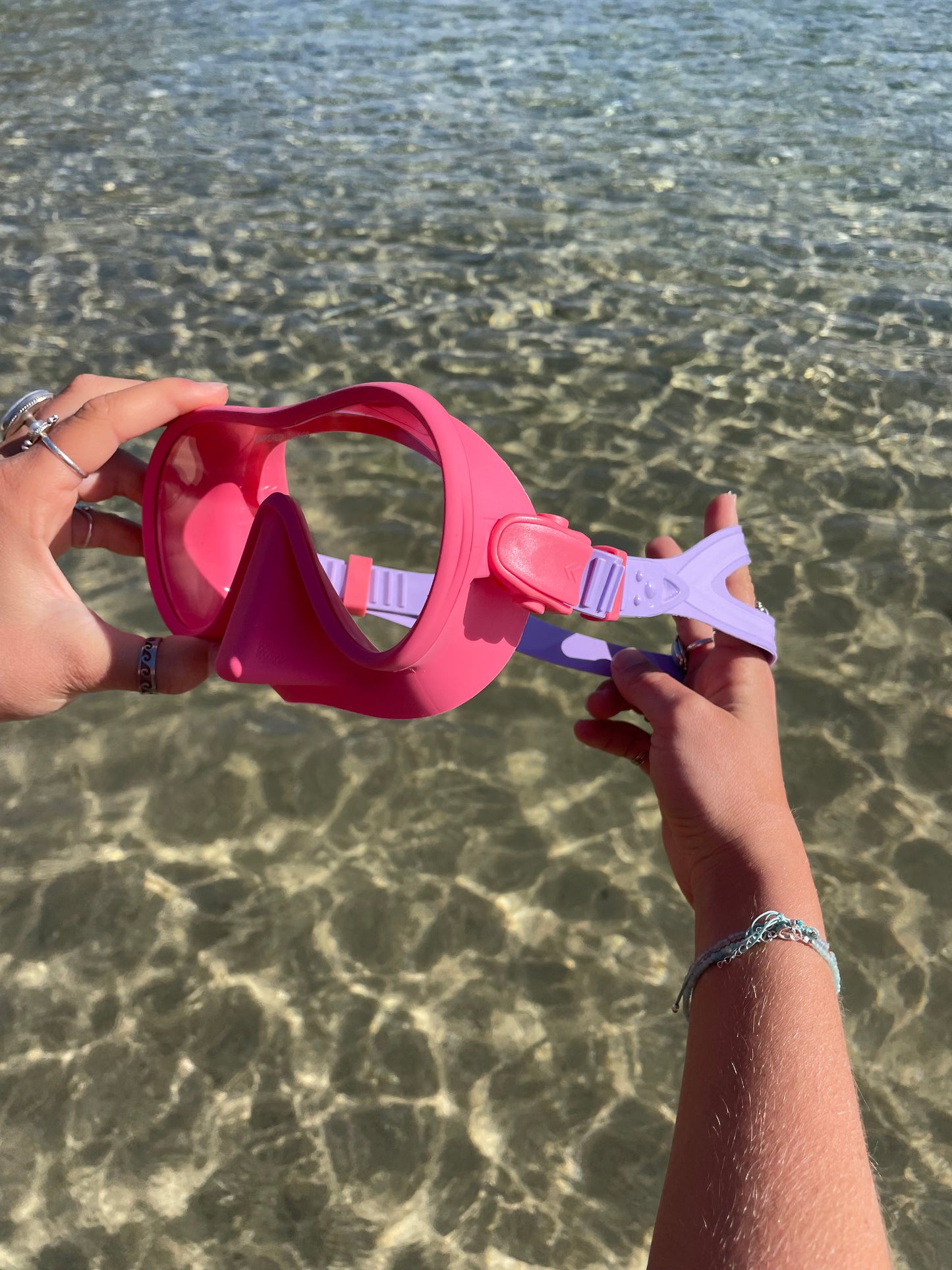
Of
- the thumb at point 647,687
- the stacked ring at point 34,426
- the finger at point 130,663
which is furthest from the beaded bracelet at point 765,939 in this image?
the stacked ring at point 34,426

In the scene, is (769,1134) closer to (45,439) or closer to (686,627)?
(686,627)

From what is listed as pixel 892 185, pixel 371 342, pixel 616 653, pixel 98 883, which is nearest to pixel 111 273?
pixel 371 342

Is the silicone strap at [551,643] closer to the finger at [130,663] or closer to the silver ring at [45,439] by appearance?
the finger at [130,663]

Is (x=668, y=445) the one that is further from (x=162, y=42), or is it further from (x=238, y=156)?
(x=162, y=42)

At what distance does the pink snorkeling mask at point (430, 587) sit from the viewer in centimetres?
215

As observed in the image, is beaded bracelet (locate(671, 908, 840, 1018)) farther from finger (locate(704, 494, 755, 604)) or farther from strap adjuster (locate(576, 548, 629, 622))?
finger (locate(704, 494, 755, 604))

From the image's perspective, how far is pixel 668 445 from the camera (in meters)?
5.33

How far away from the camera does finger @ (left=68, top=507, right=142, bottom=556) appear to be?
2.54 m

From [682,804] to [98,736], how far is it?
106 inches

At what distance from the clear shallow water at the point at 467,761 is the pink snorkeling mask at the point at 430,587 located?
1178 mm

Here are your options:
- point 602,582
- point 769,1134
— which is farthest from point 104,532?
point 769,1134

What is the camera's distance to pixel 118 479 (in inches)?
107

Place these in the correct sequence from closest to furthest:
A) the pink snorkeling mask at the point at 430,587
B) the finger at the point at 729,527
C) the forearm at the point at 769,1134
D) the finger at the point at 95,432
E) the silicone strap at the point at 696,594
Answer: the forearm at the point at 769,1134, the pink snorkeling mask at the point at 430,587, the finger at the point at 95,432, the silicone strap at the point at 696,594, the finger at the point at 729,527

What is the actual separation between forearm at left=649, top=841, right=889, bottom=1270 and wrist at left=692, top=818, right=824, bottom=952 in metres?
0.01
